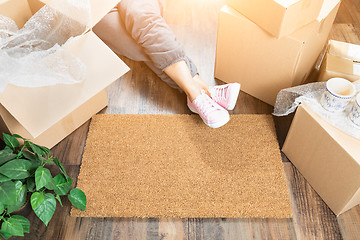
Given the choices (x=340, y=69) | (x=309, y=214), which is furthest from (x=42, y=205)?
(x=340, y=69)

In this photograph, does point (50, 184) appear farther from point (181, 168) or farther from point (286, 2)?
point (286, 2)

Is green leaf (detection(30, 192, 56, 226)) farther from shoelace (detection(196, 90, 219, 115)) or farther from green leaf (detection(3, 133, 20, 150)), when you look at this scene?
shoelace (detection(196, 90, 219, 115))

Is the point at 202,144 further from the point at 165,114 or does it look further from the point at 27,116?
the point at 27,116

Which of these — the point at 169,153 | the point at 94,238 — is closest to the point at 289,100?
the point at 169,153

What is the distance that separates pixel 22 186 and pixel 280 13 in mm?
1027

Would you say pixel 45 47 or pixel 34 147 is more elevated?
pixel 45 47

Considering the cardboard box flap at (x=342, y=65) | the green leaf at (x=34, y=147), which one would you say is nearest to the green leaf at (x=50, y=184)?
the green leaf at (x=34, y=147)

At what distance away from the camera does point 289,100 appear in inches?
51.5

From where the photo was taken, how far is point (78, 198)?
1160mm

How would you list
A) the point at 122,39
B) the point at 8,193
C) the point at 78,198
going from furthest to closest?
the point at 122,39
the point at 78,198
the point at 8,193

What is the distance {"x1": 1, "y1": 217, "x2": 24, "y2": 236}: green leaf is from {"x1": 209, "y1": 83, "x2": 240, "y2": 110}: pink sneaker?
2.86ft

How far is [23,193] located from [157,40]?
2.62 feet

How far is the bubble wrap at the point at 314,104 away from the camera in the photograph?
1.11 metres

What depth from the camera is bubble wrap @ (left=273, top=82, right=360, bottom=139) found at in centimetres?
111
